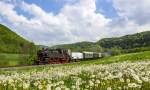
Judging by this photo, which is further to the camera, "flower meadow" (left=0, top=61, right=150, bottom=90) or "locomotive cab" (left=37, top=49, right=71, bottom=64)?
"locomotive cab" (left=37, top=49, right=71, bottom=64)

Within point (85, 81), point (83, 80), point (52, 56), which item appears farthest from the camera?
point (52, 56)

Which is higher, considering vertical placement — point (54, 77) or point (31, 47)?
point (31, 47)

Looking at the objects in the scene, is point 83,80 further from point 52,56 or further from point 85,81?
point 52,56

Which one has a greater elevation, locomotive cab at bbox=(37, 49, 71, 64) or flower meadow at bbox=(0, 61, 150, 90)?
locomotive cab at bbox=(37, 49, 71, 64)

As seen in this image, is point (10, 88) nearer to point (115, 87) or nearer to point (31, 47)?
point (115, 87)

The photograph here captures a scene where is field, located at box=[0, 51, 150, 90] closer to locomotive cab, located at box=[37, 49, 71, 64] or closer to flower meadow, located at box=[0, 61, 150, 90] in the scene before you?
flower meadow, located at box=[0, 61, 150, 90]

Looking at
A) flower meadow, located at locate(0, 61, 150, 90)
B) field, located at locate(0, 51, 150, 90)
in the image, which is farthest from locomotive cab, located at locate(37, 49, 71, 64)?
flower meadow, located at locate(0, 61, 150, 90)

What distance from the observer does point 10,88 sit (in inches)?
574

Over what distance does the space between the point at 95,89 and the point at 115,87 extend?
2.41ft

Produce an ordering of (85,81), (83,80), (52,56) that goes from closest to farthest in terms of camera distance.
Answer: (85,81) < (83,80) < (52,56)

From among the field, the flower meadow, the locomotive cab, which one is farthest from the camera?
the locomotive cab

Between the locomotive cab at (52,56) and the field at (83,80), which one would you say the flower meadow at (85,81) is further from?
the locomotive cab at (52,56)

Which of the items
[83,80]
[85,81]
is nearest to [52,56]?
[83,80]

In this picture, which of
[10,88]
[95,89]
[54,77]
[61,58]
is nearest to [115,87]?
[95,89]
